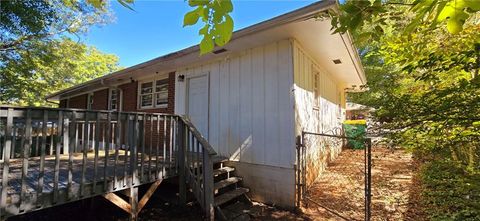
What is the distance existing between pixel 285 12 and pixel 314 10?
0.61m

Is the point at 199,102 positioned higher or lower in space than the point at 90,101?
lower

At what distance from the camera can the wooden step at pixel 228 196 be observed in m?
4.81

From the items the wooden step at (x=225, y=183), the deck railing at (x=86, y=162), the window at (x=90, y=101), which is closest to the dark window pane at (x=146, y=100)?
the deck railing at (x=86, y=162)

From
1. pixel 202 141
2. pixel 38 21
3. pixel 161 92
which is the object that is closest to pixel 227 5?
pixel 202 141

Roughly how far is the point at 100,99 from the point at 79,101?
2.87m

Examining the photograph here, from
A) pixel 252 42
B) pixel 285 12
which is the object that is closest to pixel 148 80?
pixel 252 42

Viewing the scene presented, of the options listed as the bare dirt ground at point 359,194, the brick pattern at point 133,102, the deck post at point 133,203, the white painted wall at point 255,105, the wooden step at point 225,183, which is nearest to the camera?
the deck post at point 133,203

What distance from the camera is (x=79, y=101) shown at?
13.4m

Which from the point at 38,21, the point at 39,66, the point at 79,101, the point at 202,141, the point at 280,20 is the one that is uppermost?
the point at 38,21

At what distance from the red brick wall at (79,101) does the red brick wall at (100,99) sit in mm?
1183

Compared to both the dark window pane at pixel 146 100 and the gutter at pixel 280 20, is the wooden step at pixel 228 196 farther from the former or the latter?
the dark window pane at pixel 146 100

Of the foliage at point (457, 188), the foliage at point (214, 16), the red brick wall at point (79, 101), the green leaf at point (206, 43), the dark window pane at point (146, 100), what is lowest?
the foliage at point (457, 188)

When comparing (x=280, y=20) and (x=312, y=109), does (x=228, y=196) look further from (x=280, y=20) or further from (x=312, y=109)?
(x=280, y=20)

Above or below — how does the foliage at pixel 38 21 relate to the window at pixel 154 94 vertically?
above
